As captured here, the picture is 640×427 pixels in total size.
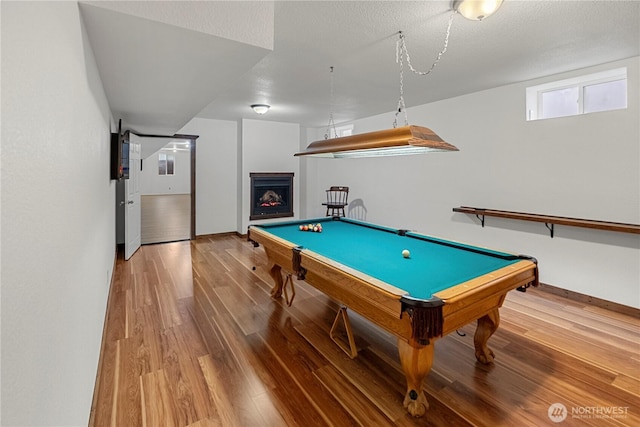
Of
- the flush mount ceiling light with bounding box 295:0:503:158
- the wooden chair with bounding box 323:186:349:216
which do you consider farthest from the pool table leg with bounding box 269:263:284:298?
the wooden chair with bounding box 323:186:349:216

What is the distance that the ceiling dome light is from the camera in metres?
1.93

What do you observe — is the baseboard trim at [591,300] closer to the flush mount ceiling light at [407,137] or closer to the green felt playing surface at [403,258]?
the green felt playing surface at [403,258]

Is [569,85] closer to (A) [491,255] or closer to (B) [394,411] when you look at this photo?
(A) [491,255]

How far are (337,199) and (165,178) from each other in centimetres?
1119

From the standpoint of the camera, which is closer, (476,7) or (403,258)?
(476,7)

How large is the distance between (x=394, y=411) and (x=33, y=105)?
7.03 feet

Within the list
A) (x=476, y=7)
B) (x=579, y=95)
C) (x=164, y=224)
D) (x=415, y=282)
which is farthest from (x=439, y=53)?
(x=164, y=224)

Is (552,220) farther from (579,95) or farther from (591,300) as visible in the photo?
(579,95)

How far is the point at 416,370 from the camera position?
1.74 m

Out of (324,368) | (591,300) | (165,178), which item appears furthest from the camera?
(165,178)

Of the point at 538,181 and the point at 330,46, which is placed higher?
the point at 330,46

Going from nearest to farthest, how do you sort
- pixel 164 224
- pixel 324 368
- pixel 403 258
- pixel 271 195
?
pixel 324 368
pixel 403 258
pixel 271 195
pixel 164 224

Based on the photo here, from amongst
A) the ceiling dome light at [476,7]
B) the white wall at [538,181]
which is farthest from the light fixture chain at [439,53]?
the white wall at [538,181]
